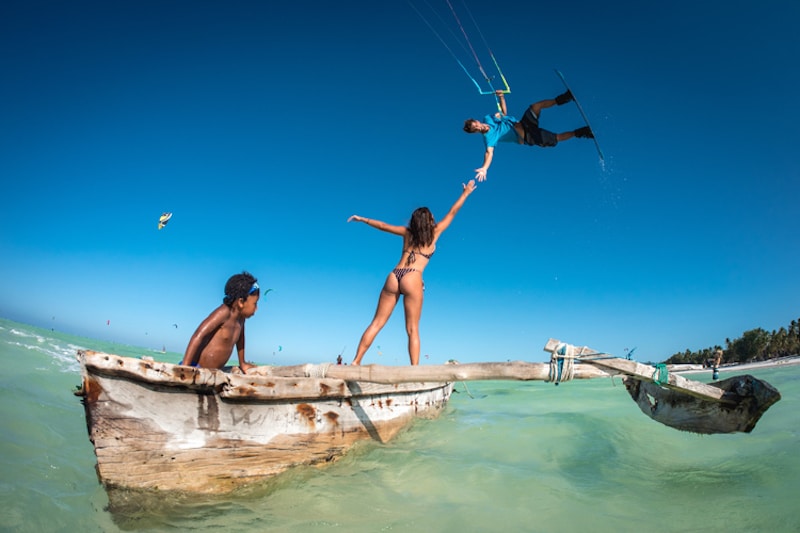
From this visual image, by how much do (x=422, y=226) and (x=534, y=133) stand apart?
8.02 feet

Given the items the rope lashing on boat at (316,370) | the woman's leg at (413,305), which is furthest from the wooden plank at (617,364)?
the rope lashing on boat at (316,370)

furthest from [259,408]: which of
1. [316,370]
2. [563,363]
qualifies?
[563,363]

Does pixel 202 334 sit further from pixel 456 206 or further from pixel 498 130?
pixel 498 130

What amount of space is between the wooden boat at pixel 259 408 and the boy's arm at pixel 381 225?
1907 millimetres

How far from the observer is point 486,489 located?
3691 millimetres

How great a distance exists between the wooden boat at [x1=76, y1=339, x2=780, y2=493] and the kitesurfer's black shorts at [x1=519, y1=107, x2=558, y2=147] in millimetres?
3702

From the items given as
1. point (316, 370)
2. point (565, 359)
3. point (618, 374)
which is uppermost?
point (565, 359)

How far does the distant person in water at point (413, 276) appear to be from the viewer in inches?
195

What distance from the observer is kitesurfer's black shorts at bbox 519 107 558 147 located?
6012mm

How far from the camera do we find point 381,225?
209 inches

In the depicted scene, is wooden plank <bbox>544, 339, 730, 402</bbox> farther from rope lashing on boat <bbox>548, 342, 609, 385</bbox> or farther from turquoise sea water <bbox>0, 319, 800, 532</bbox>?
turquoise sea water <bbox>0, 319, 800, 532</bbox>

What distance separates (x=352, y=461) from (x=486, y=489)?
1276 mm

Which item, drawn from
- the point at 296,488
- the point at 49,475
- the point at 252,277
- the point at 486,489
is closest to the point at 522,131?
the point at 252,277

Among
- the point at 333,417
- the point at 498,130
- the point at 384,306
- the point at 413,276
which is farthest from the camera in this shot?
the point at 498,130
